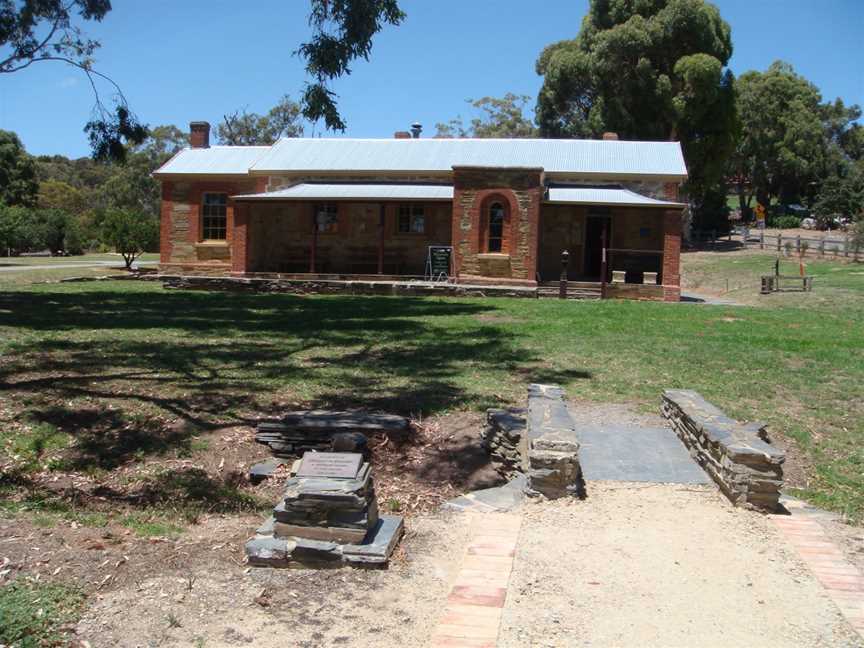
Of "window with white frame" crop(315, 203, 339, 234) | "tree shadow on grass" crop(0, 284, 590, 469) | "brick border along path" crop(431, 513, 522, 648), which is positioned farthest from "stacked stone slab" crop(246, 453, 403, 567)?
"window with white frame" crop(315, 203, 339, 234)

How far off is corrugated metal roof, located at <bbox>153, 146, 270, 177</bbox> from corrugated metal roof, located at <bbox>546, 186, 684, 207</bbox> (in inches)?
393

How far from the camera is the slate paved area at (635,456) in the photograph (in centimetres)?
635

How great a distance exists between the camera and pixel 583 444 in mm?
7176

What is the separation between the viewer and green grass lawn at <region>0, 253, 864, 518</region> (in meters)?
7.59

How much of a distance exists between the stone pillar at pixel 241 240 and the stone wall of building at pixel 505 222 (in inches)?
260

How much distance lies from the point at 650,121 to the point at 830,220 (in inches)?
726

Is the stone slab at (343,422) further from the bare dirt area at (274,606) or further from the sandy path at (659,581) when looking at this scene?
the bare dirt area at (274,606)

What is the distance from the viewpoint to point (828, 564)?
187 inches

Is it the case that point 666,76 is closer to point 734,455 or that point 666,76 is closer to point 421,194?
point 421,194

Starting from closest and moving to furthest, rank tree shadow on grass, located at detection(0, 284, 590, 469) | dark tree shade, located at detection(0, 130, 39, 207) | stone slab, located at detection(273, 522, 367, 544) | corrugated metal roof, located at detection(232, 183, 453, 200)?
stone slab, located at detection(273, 522, 367, 544)
tree shadow on grass, located at detection(0, 284, 590, 469)
corrugated metal roof, located at detection(232, 183, 453, 200)
dark tree shade, located at detection(0, 130, 39, 207)

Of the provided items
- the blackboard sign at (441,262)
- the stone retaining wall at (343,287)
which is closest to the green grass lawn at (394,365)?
the stone retaining wall at (343,287)

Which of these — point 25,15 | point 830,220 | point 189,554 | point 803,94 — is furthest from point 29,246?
point 803,94

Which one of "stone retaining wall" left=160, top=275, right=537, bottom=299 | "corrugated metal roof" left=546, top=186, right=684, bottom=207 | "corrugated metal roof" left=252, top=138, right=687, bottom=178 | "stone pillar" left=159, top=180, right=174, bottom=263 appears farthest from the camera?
"stone pillar" left=159, top=180, right=174, bottom=263

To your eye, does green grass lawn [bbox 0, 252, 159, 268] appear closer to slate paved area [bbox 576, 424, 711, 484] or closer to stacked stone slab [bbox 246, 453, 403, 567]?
slate paved area [bbox 576, 424, 711, 484]
